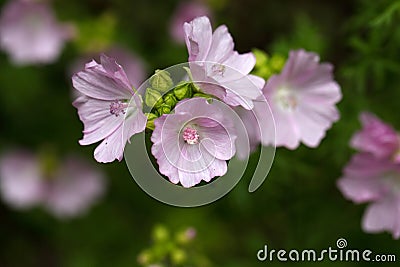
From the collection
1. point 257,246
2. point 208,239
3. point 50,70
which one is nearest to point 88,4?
point 50,70

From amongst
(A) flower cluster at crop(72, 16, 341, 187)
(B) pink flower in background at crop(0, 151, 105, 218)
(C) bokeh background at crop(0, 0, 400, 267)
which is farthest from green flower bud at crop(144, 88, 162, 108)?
(B) pink flower in background at crop(0, 151, 105, 218)

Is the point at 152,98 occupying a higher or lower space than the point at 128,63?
lower

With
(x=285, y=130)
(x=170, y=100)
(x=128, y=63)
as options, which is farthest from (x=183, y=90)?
(x=128, y=63)

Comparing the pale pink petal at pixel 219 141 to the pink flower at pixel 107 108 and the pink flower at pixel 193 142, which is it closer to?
the pink flower at pixel 193 142

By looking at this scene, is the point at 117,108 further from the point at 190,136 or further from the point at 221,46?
the point at 221,46

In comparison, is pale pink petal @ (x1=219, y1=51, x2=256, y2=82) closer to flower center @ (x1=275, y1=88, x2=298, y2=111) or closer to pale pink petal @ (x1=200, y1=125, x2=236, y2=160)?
pale pink petal @ (x1=200, y1=125, x2=236, y2=160)
